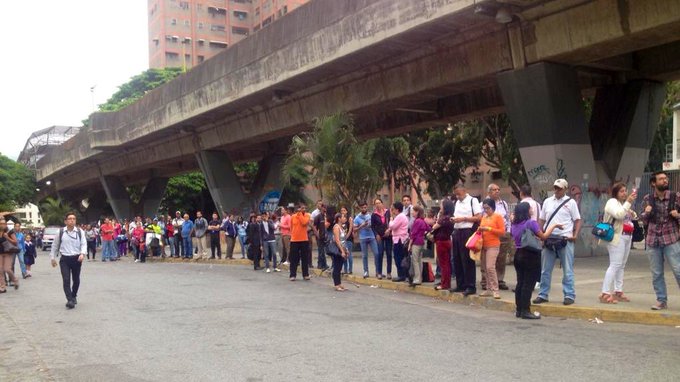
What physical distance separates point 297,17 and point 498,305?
13.3 meters

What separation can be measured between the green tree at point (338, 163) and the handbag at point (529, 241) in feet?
31.7

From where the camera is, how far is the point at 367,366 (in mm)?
6477

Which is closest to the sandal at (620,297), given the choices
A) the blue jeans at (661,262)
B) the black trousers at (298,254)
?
the blue jeans at (661,262)

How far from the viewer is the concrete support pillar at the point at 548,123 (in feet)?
50.1

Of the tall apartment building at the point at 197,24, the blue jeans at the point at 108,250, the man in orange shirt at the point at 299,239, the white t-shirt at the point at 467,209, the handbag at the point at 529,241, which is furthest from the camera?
the tall apartment building at the point at 197,24

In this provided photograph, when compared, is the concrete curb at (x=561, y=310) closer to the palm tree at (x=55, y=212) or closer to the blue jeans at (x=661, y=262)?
the blue jeans at (x=661, y=262)

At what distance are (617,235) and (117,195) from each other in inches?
1695

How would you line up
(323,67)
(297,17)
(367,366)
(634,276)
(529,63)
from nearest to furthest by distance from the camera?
(367,366) → (634,276) → (529,63) → (323,67) → (297,17)

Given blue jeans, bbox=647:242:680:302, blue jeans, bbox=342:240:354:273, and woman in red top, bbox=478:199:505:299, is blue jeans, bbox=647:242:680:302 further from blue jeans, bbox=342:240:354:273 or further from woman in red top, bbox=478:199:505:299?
blue jeans, bbox=342:240:354:273

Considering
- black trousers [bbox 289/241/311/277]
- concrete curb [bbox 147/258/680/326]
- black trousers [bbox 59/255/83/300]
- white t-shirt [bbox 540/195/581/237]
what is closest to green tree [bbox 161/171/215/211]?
black trousers [bbox 289/241/311/277]

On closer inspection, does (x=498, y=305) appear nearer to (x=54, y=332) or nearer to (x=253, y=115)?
(x=54, y=332)

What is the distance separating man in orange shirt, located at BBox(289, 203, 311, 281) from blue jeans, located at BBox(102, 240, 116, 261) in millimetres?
14923

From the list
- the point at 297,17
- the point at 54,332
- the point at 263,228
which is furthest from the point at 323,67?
the point at 54,332

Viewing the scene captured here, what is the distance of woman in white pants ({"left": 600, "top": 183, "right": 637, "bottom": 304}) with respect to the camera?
9.26 metres
